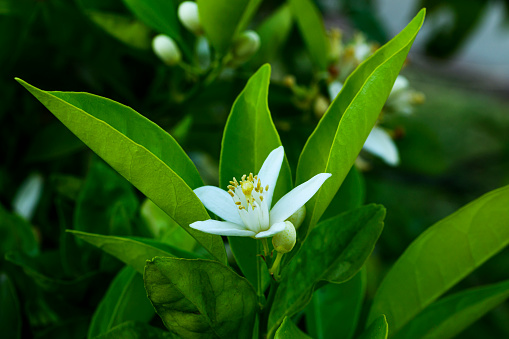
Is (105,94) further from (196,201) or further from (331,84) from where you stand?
(196,201)

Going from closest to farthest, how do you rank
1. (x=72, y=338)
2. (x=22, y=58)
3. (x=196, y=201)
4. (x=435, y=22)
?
(x=196, y=201), (x=72, y=338), (x=22, y=58), (x=435, y=22)

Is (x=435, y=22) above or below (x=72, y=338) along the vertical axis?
above

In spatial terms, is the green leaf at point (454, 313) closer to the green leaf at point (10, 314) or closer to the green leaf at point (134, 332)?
the green leaf at point (134, 332)

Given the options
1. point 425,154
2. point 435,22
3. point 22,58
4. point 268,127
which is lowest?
point 268,127

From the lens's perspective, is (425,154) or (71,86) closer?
(71,86)

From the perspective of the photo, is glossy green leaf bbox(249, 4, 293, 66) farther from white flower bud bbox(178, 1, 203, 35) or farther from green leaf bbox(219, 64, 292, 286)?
green leaf bbox(219, 64, 292, 286)

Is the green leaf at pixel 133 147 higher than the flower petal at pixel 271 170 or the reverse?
the reverse

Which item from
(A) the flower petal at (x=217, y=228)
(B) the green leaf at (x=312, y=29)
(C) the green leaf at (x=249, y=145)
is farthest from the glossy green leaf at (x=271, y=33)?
(A) the flower petal at (x=217, y=228)

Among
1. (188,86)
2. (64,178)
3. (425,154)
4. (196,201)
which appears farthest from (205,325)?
(425,154)
